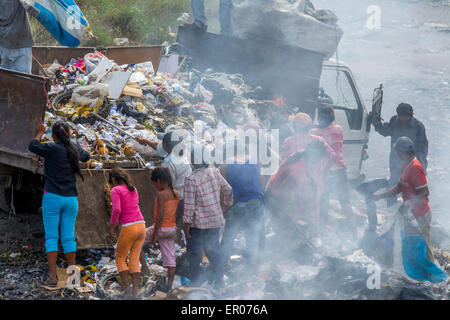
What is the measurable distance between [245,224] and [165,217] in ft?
3.07

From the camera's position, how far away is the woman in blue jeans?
4258 mm

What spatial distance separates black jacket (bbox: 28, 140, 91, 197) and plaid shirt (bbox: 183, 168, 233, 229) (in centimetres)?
106

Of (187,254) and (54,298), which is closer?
(54,298)

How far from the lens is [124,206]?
4.30 metres

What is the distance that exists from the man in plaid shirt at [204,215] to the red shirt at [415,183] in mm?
1876

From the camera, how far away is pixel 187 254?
4.74 metres

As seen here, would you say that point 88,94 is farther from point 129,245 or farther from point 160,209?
point 129,245

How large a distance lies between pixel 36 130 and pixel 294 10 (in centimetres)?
437

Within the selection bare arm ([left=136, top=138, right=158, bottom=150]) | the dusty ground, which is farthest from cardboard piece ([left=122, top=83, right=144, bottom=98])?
the dusty ground

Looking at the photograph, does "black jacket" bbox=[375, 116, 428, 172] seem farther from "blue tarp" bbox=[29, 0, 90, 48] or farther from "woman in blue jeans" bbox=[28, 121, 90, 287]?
"blue tarp" bbox=[29, 0, 90, 48]

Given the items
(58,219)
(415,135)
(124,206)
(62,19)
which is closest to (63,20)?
(62,19)

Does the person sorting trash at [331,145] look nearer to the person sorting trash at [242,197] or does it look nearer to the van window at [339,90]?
the person sorting trash at [242,197]
